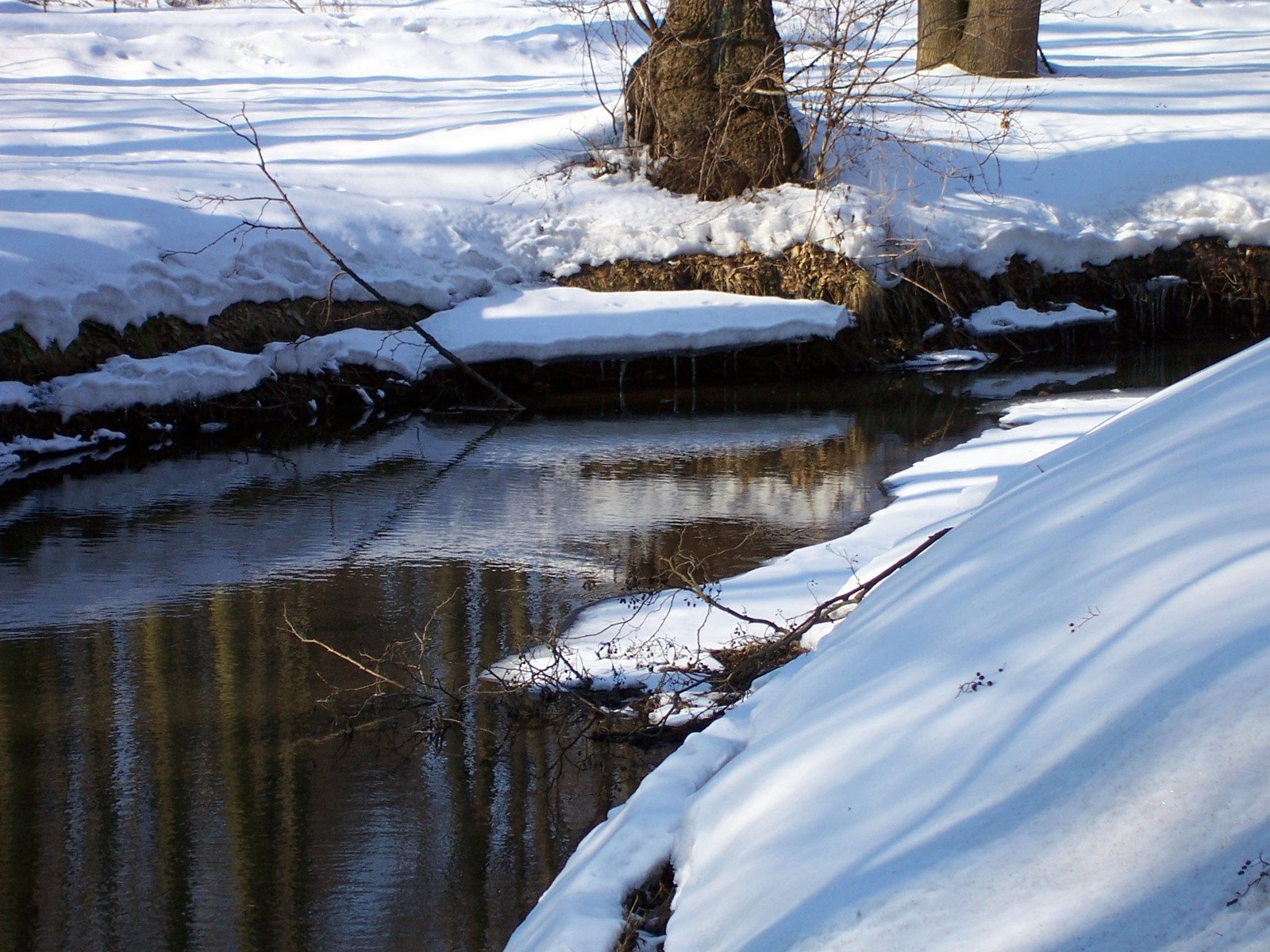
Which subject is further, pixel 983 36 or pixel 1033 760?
pixel 983 36

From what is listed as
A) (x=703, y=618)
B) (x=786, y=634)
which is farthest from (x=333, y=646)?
(x=786, y=634)

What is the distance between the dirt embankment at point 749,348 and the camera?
38.0 feet

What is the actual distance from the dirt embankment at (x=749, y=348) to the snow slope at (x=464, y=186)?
23cm

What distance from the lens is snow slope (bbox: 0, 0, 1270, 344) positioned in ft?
40.1

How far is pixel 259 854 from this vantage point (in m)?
4.23

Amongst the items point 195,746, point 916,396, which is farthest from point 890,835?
point 916,396

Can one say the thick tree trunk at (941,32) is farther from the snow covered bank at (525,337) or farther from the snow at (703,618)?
the snow at (703,618)

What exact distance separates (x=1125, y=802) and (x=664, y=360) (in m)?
11.4

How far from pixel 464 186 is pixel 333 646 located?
10322mm

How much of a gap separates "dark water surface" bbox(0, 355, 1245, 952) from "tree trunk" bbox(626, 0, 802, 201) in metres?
4.62

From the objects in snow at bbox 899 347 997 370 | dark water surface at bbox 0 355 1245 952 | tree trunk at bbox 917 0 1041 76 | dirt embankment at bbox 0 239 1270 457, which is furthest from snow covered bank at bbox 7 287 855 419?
tree trunk at bbox 917 0 1041 76

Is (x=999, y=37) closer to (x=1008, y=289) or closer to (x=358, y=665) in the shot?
Answer: (x=1008, y=289)

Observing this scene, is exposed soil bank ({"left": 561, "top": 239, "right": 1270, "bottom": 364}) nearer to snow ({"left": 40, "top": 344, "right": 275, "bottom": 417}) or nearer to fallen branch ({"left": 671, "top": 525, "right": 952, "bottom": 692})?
snow ({"left": 40, "top": 344, "right": 275, "bottom": 417})

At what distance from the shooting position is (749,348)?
1336 cm
